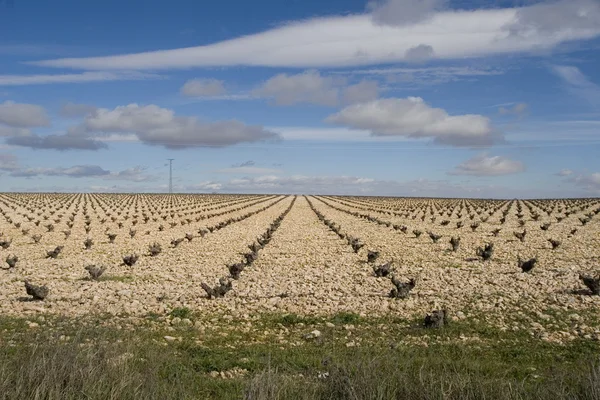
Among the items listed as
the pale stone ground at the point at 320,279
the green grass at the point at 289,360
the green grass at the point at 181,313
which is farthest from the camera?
the pale stone ground at the point at 320,279

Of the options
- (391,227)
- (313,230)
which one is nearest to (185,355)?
(313,230)

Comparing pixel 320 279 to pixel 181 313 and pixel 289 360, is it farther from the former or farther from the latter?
pixel 289 360

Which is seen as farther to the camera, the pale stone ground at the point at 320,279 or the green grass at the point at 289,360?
the pale stone ground at the point at 320,279

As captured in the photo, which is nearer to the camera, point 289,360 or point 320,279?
point 289,360

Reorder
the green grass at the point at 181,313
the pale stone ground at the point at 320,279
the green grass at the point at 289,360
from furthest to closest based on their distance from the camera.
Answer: the pale stone ground at the point at 320,279 < the green grass at the point at 181,313 < the green grass at the point at 289,360

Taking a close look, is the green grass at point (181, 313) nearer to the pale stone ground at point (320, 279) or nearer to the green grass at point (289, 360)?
the green grass at point (289, 360)

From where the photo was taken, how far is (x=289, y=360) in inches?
379

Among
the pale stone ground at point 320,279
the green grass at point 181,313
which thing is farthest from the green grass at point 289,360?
the pale stone ground at point 320,279

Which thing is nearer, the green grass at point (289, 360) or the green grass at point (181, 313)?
the green grass at point (289, 360)

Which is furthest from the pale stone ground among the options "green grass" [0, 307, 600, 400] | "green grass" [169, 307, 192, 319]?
"green grass" [0, 307, 600, 400]

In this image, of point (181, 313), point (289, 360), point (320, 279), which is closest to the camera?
point (289, 360)

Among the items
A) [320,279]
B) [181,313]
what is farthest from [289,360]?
[320,279]

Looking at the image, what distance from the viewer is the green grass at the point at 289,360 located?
277 inches

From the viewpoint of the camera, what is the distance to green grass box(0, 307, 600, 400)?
704 cm
